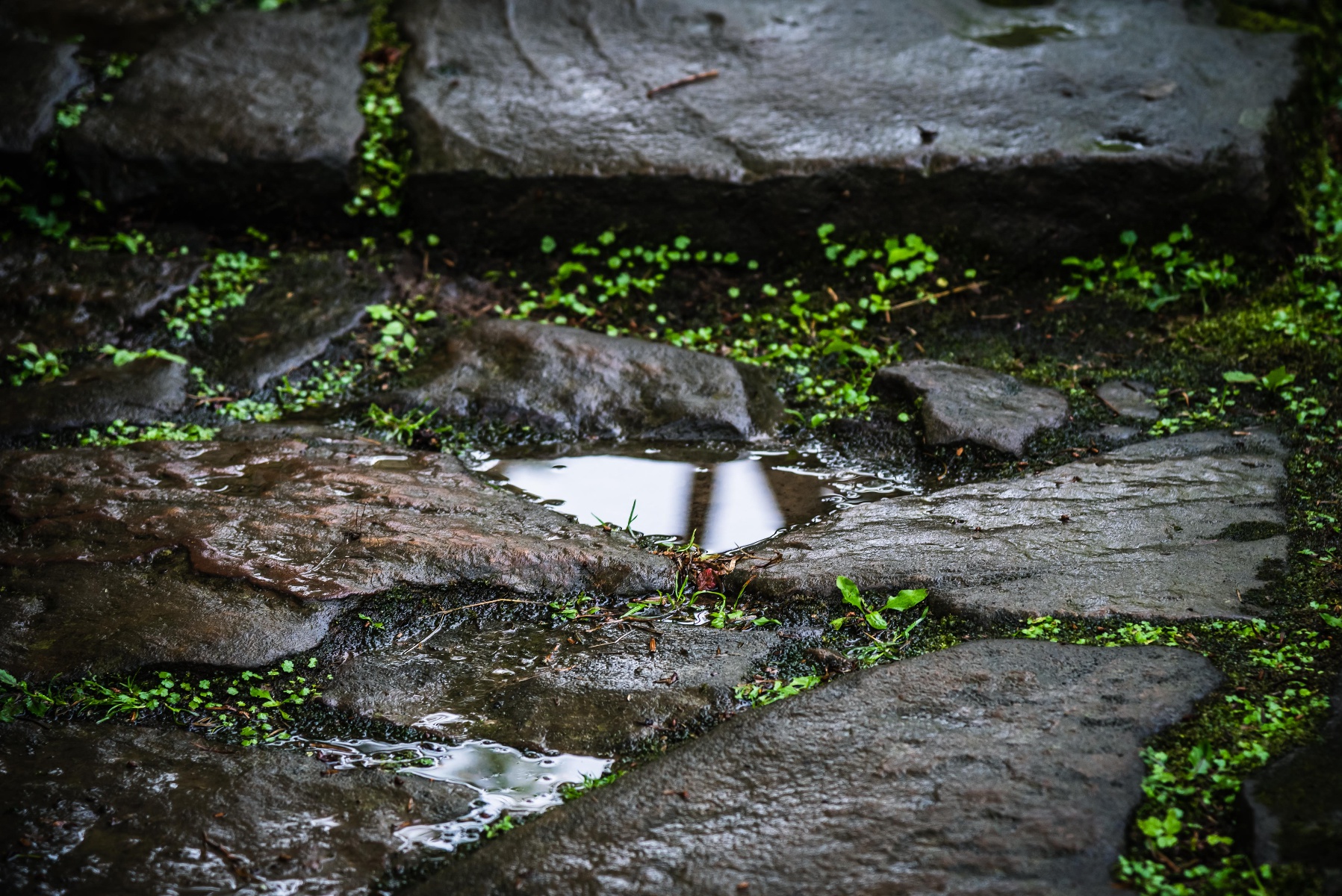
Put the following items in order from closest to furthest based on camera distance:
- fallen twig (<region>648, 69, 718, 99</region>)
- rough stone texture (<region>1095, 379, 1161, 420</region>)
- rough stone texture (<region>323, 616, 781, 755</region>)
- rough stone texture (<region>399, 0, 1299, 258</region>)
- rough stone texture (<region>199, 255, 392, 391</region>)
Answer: rough stone texture (<region>323, 616, 781, 755</region>), rough stone texture (<region>1095, 379, 1161, 420</region>), rough stone texture (<region>199, 255, 392, 391</region>), rough stone texture (<region>399, 0, 1299, 258</region>), fallen twig (<region>648, 69, 718, 99</region>)

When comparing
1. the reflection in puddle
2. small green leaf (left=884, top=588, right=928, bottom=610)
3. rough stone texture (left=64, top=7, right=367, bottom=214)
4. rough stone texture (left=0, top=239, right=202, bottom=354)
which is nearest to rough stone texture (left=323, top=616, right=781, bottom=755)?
the reflection in puddle

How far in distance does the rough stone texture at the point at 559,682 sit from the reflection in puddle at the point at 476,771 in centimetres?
4

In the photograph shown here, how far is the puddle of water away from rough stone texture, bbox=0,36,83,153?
3.05 m

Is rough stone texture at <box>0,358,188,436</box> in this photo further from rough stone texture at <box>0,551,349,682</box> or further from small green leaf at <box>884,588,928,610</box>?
small green leaf at <box>884,588,928,610</box>

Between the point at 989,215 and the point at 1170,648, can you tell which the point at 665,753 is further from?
the point at 989,215

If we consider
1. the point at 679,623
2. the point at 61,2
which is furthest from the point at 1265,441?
the point at 61,2

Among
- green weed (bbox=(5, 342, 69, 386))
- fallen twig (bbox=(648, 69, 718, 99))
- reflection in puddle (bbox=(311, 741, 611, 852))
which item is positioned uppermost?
fallen twig (bbox=(648, 69, 718, 99))

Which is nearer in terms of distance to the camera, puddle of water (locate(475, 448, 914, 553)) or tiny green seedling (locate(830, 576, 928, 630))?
tiny green seedling (locate(830, 576, 928, 630))

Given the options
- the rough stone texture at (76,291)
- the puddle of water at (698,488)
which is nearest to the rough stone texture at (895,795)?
the puddle of water at (698,488)

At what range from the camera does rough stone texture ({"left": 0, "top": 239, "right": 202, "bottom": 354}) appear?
12.7ft

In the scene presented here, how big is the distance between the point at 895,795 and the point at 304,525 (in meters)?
1.85

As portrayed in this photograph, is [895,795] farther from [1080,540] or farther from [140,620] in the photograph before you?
[140,620]

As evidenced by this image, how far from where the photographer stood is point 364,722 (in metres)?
2.18

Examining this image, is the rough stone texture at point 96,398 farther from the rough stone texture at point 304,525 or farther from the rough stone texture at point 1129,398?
the rough stone texture at point 1129,398
